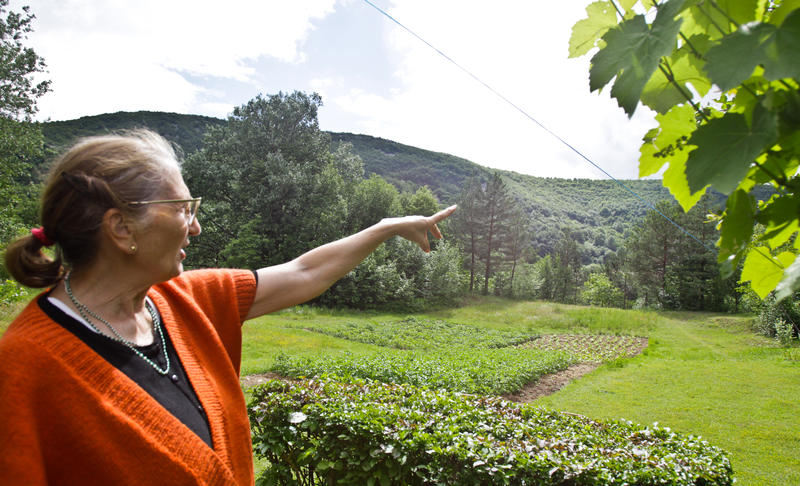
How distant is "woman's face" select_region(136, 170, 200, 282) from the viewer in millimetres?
1245

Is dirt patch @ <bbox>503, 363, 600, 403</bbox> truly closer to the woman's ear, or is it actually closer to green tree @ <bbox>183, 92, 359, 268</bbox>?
the woman's ear

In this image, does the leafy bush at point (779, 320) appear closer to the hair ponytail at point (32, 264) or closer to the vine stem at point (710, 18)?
the vine stem at point (710, 18)

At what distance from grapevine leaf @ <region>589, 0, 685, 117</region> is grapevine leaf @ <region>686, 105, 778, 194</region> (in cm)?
9

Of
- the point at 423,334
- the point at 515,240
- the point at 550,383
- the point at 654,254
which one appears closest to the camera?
the point at 550,383

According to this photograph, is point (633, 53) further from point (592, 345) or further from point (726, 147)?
point (592, 345)

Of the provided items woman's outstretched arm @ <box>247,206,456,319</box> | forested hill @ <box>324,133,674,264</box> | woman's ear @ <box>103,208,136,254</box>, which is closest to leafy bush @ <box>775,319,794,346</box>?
woman's outstretched arm @ <box>247,206,456,319</box>

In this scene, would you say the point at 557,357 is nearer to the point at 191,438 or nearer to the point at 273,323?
the point at 273,323

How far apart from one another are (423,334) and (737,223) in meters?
17.5

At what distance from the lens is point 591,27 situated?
2.08 feet

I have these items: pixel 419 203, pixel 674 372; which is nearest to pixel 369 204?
pixel 419 203

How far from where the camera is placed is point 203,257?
87.5 feet

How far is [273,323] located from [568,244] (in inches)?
1602

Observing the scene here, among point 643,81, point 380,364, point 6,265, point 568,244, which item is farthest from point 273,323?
point 568,244

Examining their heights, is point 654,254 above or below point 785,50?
above
